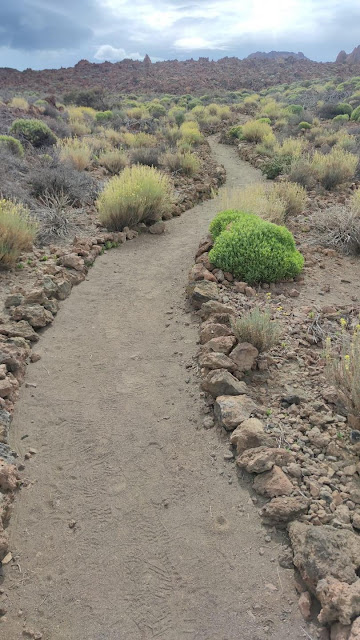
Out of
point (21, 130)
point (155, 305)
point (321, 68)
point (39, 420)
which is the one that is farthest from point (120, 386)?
point (321, 68)

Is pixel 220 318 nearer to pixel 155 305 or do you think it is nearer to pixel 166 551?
pixel 155 305

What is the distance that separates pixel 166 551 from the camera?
2738 millimetres

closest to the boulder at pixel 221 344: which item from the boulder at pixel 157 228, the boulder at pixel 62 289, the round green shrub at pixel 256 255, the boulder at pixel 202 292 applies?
the boulder at pixel 202 292

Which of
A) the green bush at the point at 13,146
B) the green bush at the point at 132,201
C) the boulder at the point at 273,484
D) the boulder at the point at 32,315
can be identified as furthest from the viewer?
the green bush at the point at 13,146

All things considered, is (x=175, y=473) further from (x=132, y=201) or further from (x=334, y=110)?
(x=334, y=110)

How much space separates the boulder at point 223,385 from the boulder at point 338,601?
5.61ft

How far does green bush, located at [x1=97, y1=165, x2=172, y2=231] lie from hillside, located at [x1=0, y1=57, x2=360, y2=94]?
3569 centimetres

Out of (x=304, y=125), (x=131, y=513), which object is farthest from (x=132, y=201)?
(x=304, y=125)

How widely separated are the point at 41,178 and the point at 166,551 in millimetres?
7458

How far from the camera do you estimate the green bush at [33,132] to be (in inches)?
490

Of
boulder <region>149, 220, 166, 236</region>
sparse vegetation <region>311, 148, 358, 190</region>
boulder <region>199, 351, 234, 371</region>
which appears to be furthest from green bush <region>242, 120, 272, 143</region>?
boulder <region>199, 351, 234, 371</region>

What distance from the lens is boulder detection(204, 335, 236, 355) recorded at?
4.28m

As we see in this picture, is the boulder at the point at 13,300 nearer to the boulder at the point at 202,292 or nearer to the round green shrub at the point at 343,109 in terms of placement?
the boulder at the point at 202,292

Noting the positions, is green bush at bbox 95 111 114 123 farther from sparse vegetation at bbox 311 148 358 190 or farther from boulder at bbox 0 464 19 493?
boulder at bbox 0 464 19 493
